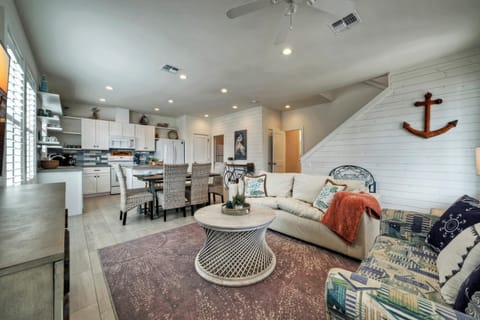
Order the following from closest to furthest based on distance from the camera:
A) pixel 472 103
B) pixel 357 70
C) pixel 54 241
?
1. pixel 54 241
2. pixel 472 103
3. pixel 357 70

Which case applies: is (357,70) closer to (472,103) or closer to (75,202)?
(472,103)

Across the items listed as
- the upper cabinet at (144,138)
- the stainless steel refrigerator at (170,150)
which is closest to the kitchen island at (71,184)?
the upper cabinet at (144,138)

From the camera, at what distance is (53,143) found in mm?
3725

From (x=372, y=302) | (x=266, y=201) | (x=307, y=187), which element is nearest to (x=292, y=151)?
(x=307, y=187)

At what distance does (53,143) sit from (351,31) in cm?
534

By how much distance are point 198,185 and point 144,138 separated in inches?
156

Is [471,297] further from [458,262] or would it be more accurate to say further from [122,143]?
[122,143]

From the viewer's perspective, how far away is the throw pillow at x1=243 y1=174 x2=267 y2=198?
3348 millimetres

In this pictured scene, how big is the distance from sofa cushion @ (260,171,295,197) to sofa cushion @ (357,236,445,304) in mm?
1679

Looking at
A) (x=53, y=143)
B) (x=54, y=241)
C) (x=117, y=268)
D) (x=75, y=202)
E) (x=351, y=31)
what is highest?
(x=351, y=31)

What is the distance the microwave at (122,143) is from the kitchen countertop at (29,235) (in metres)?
5.61

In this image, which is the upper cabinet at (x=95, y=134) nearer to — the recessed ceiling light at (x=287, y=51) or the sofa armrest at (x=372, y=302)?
the recessed ceiling light at (x=287, y=51)

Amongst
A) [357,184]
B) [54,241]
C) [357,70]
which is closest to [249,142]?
[357,70]

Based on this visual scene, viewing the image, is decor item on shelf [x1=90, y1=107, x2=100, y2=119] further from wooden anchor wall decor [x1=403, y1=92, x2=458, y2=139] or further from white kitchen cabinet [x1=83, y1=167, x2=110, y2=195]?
wooden anchor wall decor [x1=403, y1=92, x2=458, y2=139]
